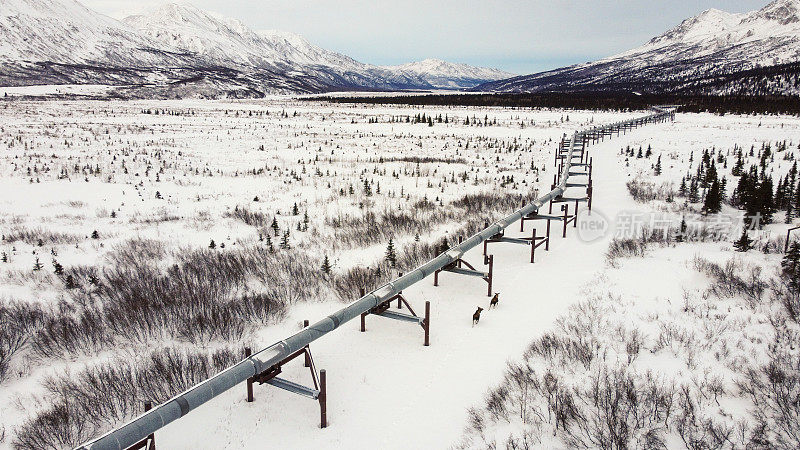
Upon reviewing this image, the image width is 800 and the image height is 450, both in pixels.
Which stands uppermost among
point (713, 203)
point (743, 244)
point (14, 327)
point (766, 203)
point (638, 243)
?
point (766, 203)

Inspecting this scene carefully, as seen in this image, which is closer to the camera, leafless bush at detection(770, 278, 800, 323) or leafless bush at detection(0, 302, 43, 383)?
leafless bush at detection(0, 302, 43, 383)

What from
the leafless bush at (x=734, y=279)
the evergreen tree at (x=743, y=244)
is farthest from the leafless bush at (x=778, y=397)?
the evergreen tree at (x=743, y=244)

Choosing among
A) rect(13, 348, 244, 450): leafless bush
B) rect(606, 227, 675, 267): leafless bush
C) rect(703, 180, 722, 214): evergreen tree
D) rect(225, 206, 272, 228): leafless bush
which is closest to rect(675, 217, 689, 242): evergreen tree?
rect(606, 227, 675, 267): leafless bush

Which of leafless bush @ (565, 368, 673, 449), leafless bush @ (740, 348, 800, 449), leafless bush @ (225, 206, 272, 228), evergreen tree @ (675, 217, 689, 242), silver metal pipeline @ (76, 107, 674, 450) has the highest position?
silver metal pipeline @ (76, 107, 674, 450)

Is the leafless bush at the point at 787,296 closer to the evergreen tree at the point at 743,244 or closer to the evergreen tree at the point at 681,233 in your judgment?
the evergreen tree at the point at 743,244

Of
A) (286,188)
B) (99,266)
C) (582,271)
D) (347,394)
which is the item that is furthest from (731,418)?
(286,188)

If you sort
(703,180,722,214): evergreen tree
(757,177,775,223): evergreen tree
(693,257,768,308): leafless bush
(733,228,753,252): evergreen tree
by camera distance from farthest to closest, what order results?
(703,180,722,214): evergreen tree → (757,177,775,223): evergreen tree → (733,228,753,252): evergreen tree → (693,257,768,308): leafless bush

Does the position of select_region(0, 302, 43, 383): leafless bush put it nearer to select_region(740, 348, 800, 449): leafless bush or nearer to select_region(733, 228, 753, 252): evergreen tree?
select_region(740, 348, 800, 449): leafless bush

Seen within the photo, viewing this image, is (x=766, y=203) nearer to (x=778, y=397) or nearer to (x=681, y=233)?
(x=681, y=233)

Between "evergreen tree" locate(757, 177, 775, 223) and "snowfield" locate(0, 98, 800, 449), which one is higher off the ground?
"evergreen tree" locate(757, 177, 775, 223)

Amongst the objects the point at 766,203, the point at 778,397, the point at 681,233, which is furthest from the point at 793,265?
the point at 766,203
